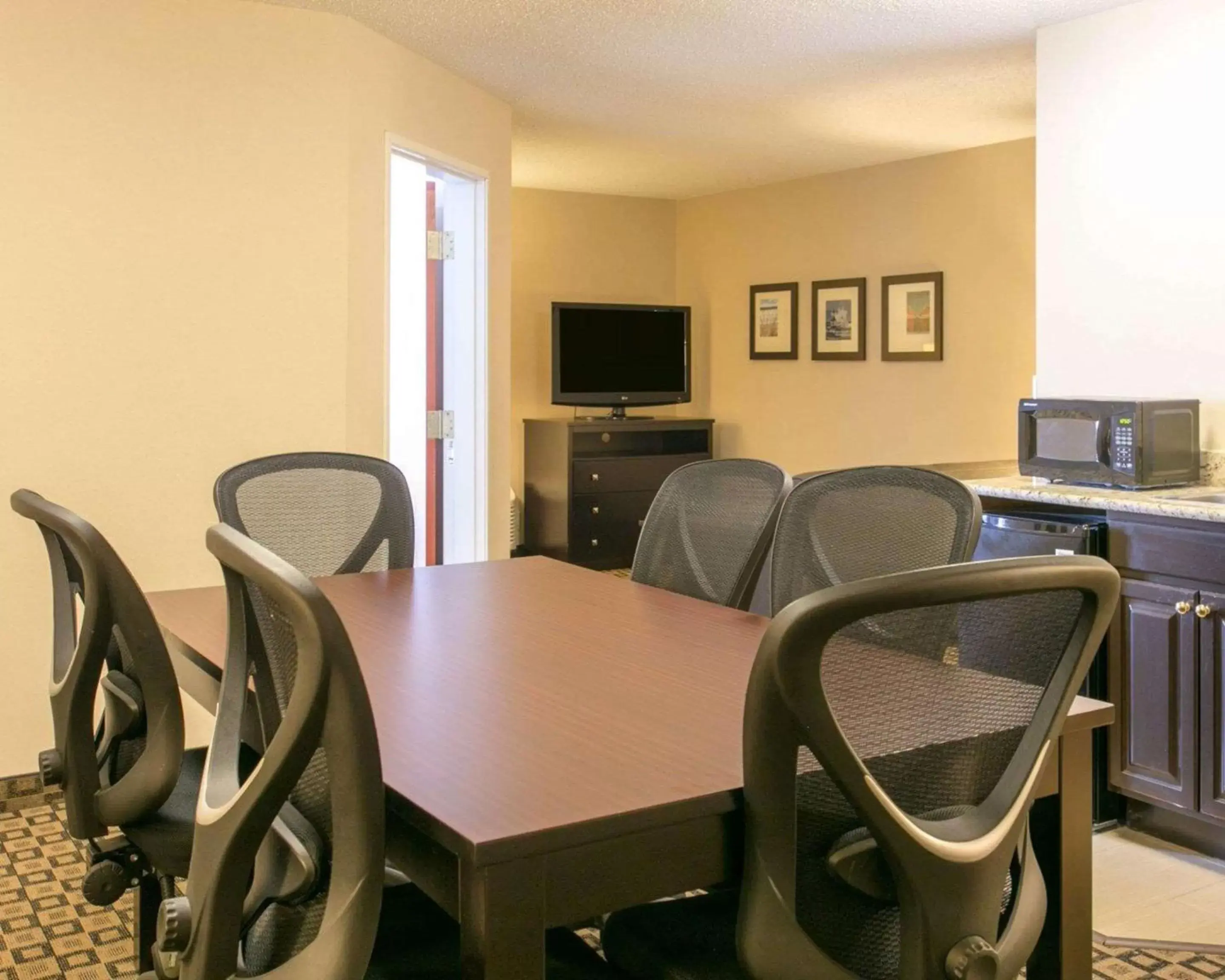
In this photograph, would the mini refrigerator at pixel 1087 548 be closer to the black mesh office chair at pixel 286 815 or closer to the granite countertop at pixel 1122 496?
the granite countertop at pixel 1122 496

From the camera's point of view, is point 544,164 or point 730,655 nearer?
point 730,655

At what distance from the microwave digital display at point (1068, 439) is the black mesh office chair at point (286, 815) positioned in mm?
2664

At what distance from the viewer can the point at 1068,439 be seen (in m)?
3.62

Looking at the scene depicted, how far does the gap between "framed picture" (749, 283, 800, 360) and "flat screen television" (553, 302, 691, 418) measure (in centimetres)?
45

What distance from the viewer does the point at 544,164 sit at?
21.9ft

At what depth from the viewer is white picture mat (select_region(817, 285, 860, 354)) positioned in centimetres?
681

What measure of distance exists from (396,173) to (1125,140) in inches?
103

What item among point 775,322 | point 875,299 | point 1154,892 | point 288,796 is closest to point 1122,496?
point 1154,892

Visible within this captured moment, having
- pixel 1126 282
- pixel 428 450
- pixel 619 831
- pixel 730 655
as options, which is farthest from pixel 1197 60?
pixel 619 831

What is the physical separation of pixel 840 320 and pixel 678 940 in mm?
Result: 5678

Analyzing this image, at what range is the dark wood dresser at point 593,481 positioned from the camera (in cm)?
721

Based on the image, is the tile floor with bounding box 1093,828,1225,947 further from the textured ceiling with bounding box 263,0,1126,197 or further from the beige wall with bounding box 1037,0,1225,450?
the textured ceiling with bounding box 263,0,1126,197

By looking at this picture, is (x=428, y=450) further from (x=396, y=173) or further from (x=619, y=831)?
(x=619, y=831)

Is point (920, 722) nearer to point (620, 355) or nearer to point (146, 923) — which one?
point (146, 923)
